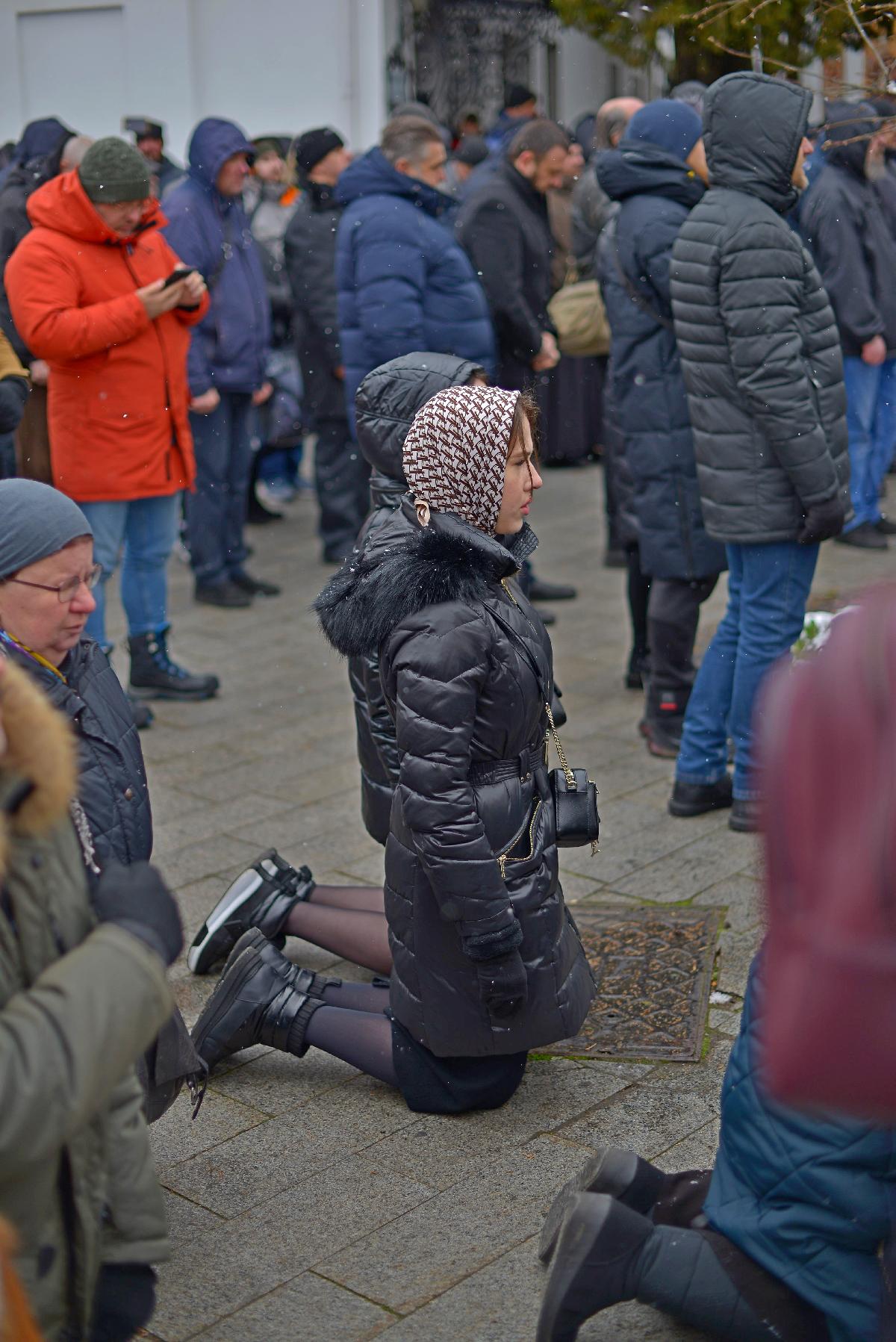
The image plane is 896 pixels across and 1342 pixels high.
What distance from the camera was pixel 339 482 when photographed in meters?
9.32

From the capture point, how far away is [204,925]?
15.2ft

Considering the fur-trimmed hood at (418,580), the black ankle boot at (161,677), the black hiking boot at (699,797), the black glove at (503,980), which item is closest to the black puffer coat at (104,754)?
the fur-trimmed hood at (418,580)

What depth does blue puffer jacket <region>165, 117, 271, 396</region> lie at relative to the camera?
8031 mm

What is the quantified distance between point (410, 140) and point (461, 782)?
4.84 metres

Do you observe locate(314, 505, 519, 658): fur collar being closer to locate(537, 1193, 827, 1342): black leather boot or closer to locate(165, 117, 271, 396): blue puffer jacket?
locate(537, 1193, 827, 1342): black leather boot

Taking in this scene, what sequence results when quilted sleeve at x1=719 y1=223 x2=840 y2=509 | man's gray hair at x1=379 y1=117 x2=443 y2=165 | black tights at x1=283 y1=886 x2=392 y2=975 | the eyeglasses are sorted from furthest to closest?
man's gray hair at x1=379 y1=117 x2=443 y2=165 < quilted sleeve at x1=719 y1=223 x2=840 y2=509 < black tights at x1=283 y1=886 x2=392 y2=975 < the eyeglasses

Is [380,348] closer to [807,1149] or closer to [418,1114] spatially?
[418,1114]

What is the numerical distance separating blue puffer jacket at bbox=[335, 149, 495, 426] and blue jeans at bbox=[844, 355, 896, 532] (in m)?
2.14

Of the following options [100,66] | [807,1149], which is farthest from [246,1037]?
[100,66]

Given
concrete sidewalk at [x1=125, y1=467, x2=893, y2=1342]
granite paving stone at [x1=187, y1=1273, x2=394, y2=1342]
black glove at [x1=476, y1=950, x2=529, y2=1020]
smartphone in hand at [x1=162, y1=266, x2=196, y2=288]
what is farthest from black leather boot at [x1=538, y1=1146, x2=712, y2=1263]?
smartphone in hand at [x1=162, y1=266, x2=196, y2=288]

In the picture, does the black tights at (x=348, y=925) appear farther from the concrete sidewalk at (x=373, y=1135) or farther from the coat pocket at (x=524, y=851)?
the coat pocket at (x=524, y=851)

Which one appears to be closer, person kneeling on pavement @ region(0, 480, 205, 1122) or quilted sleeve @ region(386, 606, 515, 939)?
person kneeling on pavement @ region(0, 480, 205, 1122)

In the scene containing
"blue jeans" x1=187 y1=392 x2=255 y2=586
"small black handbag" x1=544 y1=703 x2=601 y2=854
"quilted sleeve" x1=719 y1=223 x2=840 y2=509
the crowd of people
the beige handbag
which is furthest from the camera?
the beige handbag

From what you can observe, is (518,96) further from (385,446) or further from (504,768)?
(504,768)
